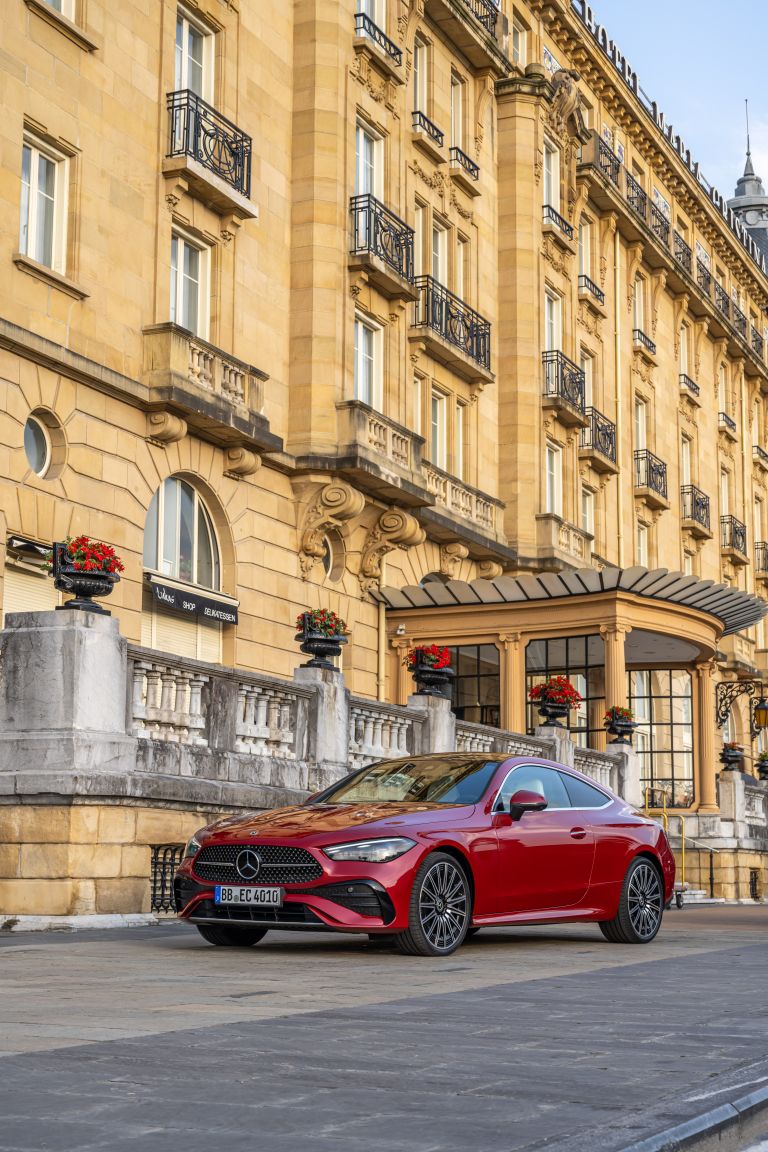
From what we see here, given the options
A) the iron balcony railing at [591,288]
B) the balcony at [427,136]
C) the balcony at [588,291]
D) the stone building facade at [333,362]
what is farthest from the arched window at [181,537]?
the iron balcony railing at [591,288]

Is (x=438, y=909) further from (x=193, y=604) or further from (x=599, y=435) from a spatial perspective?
(x=599, y=435)

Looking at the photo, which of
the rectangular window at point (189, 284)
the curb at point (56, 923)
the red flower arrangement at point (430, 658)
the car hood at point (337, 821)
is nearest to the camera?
the car hood at point (337, 821)

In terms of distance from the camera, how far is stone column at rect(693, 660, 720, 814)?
30938 mm

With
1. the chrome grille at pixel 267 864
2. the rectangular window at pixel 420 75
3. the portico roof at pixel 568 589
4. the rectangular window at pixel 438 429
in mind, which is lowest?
the chrome grille at pixel 267 864

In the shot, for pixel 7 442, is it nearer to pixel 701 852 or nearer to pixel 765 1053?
pixel 765 1053

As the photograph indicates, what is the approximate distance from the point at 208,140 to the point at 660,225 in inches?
1007

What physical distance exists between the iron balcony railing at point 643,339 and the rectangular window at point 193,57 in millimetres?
20957

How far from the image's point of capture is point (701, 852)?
31.2m

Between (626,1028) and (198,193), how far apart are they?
1874 cm

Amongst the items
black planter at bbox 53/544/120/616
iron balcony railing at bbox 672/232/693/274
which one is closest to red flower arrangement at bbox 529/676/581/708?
black planter at bbox 53/544/120/616

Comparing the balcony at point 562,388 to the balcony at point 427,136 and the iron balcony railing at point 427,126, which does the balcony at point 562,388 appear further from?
the iron balcony railing at point 427,126

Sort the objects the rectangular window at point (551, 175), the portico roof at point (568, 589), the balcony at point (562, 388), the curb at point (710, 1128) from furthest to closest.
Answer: the rectangular window at point (551, 175)
the balcony at point (562, 388)
the portico roof at point (568, 589)
the curb at point (710, 1128)

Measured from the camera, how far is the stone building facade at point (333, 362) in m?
20.8

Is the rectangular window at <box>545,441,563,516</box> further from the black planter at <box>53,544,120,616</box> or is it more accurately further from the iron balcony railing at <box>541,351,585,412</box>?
the black planter at <box>53,544,120,616</box>
